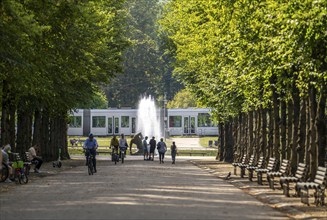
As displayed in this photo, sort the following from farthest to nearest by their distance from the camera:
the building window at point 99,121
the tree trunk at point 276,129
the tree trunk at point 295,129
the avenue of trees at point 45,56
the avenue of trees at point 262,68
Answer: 1. the building window at point 99,121
2. the tree trunk at point 276,129
3. the tree trunk at point 295,129
4. the avenue of trees at point 45,56
5. the avenue of trees at point 262,68

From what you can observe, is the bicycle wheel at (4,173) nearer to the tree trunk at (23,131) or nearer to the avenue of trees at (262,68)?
the avenue of trees at (262,68)

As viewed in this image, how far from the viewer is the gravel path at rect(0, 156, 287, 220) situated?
66.9 ft

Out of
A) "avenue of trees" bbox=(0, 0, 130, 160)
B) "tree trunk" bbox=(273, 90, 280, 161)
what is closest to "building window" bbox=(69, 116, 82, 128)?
"avenue of trees" bbox=(0, 0, 130, 160)

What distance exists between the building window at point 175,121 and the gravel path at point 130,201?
275 feet

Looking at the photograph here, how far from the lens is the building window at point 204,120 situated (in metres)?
118

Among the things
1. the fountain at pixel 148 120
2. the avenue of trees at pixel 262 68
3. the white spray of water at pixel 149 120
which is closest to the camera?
the avenue of trees at pixel 262 68

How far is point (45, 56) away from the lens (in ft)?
111

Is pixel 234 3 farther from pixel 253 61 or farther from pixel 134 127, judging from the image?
pixel 134 127

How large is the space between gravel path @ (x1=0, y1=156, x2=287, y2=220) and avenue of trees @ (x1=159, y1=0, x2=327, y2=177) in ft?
12.2

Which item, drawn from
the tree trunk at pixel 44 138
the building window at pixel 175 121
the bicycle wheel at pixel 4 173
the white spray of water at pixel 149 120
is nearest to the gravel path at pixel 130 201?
the bicycle wheel at pixel 4 173

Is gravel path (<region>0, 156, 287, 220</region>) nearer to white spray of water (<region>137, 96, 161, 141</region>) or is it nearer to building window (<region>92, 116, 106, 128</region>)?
white spray of water (<region>137, 96, 161, 141</region>)

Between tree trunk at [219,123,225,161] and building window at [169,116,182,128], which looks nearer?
tree trunk at [219,123,225,161]

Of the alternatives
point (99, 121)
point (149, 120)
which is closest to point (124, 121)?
point (99, 121)

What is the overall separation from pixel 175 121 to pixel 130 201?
316ft
